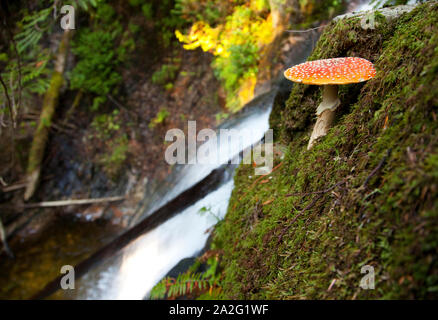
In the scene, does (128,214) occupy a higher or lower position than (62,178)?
lower

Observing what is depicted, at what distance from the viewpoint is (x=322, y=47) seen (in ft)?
7.59

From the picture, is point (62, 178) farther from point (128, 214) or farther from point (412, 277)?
point (412, 277)

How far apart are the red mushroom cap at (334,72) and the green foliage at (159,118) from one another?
21.9ft

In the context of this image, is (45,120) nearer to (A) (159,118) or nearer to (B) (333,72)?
(A) (159,118)

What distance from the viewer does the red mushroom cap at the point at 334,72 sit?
58.4 inches

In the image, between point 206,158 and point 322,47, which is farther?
point 206,158

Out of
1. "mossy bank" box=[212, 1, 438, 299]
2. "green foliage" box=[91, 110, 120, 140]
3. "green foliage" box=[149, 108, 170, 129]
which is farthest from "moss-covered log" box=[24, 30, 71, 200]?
"mossy bank" box=[212, 1, 438, 299]

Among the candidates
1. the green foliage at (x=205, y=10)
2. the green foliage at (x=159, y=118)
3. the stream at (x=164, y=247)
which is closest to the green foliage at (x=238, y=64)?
the green foliage at (x=205, y=10)

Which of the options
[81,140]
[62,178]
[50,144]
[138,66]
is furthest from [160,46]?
[62,178]

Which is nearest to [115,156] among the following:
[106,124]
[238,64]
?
[106,124]

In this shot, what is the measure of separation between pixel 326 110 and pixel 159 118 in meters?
6.64

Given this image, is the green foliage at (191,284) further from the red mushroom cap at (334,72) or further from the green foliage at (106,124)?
the green foliage at (106,124)
